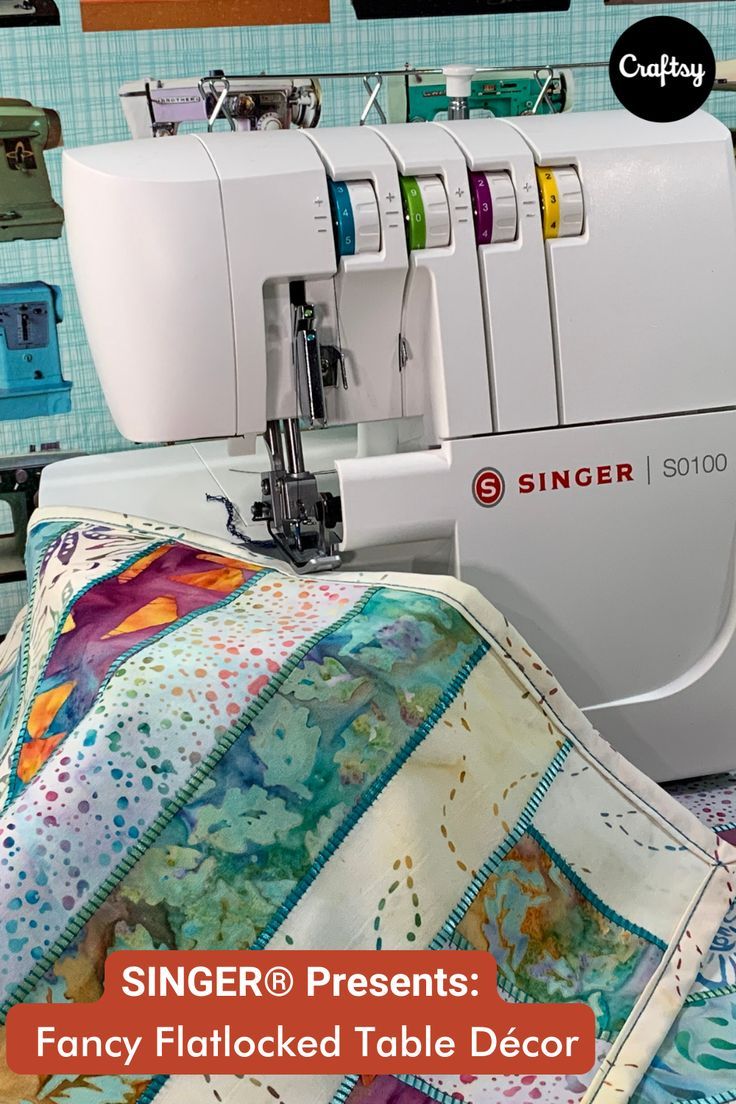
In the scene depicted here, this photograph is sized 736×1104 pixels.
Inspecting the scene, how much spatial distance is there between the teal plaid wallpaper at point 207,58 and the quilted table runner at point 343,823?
29.9 inches

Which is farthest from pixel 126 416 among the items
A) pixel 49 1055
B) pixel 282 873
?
pixel 49 1055

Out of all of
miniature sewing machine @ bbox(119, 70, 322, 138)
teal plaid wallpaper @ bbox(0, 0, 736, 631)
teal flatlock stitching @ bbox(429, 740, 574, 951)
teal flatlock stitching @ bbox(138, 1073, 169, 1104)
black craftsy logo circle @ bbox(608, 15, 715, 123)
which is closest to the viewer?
teal flatlock stitching @ bbox(138, 1073, 169, 1104)

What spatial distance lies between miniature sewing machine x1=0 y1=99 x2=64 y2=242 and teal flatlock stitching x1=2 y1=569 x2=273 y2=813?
33.5 inches

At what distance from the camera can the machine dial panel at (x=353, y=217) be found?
4.00 feet

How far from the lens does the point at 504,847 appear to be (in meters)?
1.11

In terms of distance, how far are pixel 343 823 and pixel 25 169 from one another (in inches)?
46.4

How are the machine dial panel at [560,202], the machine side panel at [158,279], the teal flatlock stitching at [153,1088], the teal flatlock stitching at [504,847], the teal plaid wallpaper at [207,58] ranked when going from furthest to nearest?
the teal plaid wallpaper at [207,58], the machine dial panel at [560,202], the machine side panel at [158,279], the teal flatlock stitching at [504,847], the teal flatlock stitching at [153,1088]

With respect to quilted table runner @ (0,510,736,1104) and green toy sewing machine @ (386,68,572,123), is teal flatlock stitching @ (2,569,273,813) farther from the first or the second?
green toy sewing machine @ (386,68,572,123)

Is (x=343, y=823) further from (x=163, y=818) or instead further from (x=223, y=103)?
(x=223, y=103)

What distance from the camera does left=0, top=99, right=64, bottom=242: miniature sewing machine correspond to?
70.6 inches

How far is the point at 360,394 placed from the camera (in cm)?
129

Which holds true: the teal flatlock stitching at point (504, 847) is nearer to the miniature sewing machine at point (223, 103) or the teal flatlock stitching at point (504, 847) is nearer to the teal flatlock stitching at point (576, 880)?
the teal flatlock stitching at point (576, 880)

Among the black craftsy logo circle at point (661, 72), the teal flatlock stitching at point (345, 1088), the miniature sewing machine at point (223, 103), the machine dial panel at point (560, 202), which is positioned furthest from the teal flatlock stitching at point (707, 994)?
the miniature sewing machine at point (223, 103)

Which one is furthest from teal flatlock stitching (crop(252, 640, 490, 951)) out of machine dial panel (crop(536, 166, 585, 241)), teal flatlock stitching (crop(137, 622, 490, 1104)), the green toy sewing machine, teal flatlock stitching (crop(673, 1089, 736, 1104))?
the green toy sewing machine
